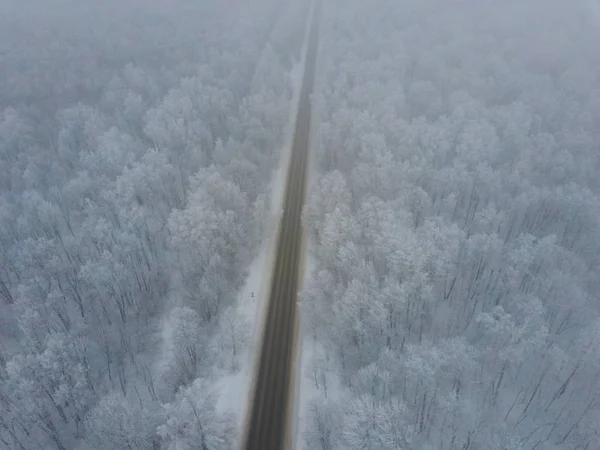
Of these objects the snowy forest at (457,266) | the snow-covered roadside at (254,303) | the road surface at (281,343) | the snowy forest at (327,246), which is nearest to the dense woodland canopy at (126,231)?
the snowy forest at (327,246)

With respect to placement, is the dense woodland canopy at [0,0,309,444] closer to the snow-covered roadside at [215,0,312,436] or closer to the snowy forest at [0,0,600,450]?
the snowy forest at [0,0,600,450]

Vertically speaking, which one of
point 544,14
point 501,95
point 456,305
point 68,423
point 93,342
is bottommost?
point 68,423

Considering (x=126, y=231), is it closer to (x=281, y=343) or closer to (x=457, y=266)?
(x=281, y=343)

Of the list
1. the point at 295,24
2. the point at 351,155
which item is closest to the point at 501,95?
the point at 351,155

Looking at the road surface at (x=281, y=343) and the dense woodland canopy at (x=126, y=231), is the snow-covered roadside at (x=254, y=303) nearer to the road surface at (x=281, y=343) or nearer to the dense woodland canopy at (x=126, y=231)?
the road surface at (x=281, y=343)

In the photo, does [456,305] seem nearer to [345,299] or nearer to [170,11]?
[345,299]

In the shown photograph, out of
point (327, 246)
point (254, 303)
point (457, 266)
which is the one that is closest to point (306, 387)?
point (254, 303)

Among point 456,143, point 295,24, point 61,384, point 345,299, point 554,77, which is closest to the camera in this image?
point 61,384
